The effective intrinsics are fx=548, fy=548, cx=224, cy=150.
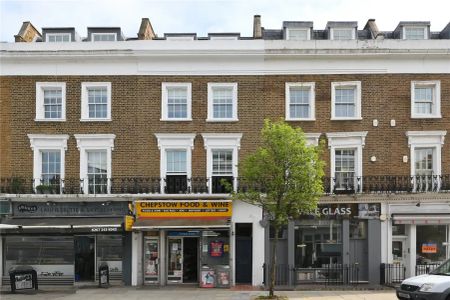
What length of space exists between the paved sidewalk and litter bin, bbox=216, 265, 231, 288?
0.51 m

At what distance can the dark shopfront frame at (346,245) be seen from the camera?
68.9 ft

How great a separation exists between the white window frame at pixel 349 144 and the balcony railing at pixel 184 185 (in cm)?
36

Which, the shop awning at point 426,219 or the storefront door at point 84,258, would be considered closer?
the shop awning at point 426,219

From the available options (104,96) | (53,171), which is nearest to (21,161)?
(53,171)

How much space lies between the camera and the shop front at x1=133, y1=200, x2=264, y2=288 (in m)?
21.2

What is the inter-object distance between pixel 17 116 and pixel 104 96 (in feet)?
11.7

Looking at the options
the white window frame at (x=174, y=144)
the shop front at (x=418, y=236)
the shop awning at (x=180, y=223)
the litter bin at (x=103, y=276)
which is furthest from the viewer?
the white window frame at (x=174, y=144)

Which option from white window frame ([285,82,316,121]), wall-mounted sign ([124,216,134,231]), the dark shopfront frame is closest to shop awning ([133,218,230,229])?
wall-mounted sign ([124,216,134,231])

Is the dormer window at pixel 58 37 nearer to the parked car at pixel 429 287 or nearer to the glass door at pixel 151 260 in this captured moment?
the glass door at pixel 151 260

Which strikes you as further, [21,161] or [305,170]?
[21,161]

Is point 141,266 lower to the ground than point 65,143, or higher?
lower

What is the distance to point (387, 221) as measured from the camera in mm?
21141

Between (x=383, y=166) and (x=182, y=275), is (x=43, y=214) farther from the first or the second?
(x=383, y=166)

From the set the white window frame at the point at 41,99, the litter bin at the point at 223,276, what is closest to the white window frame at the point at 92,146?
the white window frame at the point at 41,99
